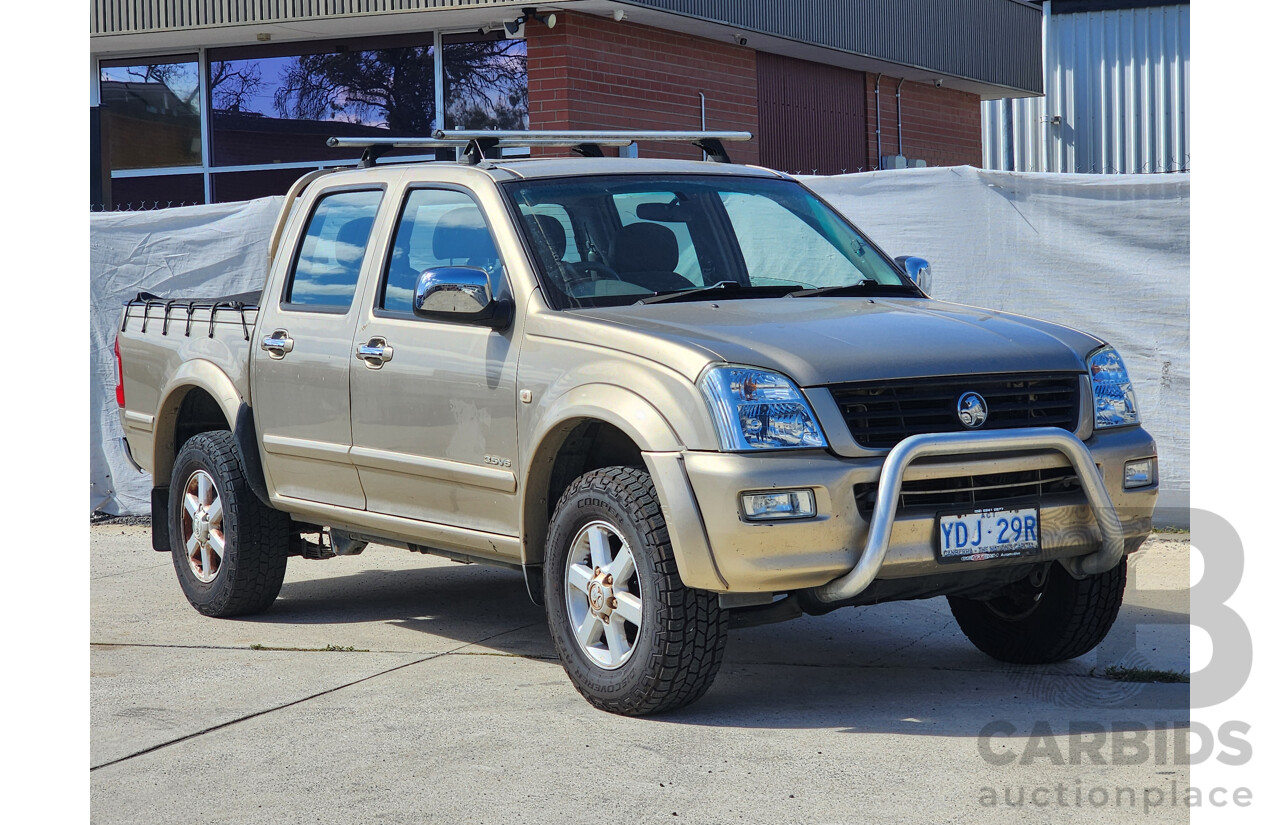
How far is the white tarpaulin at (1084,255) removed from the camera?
8430mm

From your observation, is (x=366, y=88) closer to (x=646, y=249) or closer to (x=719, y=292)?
(x=646, y=249)

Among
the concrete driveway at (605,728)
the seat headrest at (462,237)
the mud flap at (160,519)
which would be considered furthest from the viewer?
the mud flap at (160,519)

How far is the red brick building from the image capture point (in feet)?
46.9

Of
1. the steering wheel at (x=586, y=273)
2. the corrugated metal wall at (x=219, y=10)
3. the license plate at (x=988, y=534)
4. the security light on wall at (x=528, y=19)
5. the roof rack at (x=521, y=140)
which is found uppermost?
the corrugated metal wall at (x=219, y=10)

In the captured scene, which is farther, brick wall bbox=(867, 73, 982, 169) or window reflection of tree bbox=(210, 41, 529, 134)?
brick wall bbox=(867, 73, 982, 169)

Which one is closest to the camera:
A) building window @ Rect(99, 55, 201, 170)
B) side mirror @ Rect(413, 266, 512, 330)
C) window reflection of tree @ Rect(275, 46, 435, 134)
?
side mirror @ Rect(413, 266, 512, 330)

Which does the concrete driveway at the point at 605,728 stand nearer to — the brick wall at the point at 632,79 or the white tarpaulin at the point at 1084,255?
the white tarpaulin at the point at 1084,255

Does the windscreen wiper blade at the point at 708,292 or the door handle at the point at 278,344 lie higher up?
the windscreen wiper blade at the point at 708,292

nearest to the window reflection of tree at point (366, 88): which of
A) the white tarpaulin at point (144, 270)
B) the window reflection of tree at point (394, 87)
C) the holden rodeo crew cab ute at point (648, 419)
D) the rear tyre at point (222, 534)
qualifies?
the window reflection of tree at point (394, 87)

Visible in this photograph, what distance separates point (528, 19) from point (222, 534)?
832cm

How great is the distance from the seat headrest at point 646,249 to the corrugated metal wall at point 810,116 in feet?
39.4

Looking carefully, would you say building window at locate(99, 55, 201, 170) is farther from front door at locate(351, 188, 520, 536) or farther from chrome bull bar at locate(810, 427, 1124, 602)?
chrome bull bar at locate(810, 427, 1124, 602)

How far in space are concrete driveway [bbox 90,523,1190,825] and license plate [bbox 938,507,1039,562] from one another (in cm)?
58

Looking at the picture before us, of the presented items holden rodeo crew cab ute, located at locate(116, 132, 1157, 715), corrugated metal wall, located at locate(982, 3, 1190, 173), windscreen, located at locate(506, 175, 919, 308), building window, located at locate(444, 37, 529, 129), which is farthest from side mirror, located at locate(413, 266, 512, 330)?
corrugated metal wall, located at locate(982, 3, 1190, 173)
